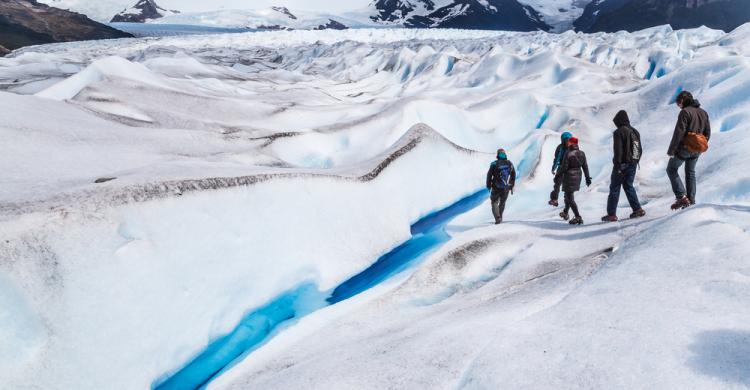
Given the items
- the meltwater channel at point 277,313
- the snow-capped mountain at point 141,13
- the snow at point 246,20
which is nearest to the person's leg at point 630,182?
the meltwater channel at point 277,313

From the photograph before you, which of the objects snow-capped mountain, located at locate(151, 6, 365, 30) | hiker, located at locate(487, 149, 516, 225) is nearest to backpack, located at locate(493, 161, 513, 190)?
hiker, located at locate(487, 149, 516, 225)

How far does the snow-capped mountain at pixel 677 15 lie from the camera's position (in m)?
70.3

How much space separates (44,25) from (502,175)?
106 meters

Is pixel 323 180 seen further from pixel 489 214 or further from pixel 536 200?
pixel 536 200

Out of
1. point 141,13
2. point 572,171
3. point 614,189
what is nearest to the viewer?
point 614,189

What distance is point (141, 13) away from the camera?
5699 inches

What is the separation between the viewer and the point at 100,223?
11.7 ft

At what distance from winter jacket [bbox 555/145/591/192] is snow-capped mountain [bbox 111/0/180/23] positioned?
15670 centimetres

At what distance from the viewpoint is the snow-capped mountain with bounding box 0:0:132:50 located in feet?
257

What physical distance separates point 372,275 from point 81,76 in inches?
387

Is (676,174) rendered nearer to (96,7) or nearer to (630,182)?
(630,182)

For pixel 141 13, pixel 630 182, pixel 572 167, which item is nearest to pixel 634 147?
pixel 630 182

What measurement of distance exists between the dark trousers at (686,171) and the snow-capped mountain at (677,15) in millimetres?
85210

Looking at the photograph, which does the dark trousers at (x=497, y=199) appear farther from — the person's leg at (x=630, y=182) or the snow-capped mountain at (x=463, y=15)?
the snow-capped mountain at (x=463, y=15)
